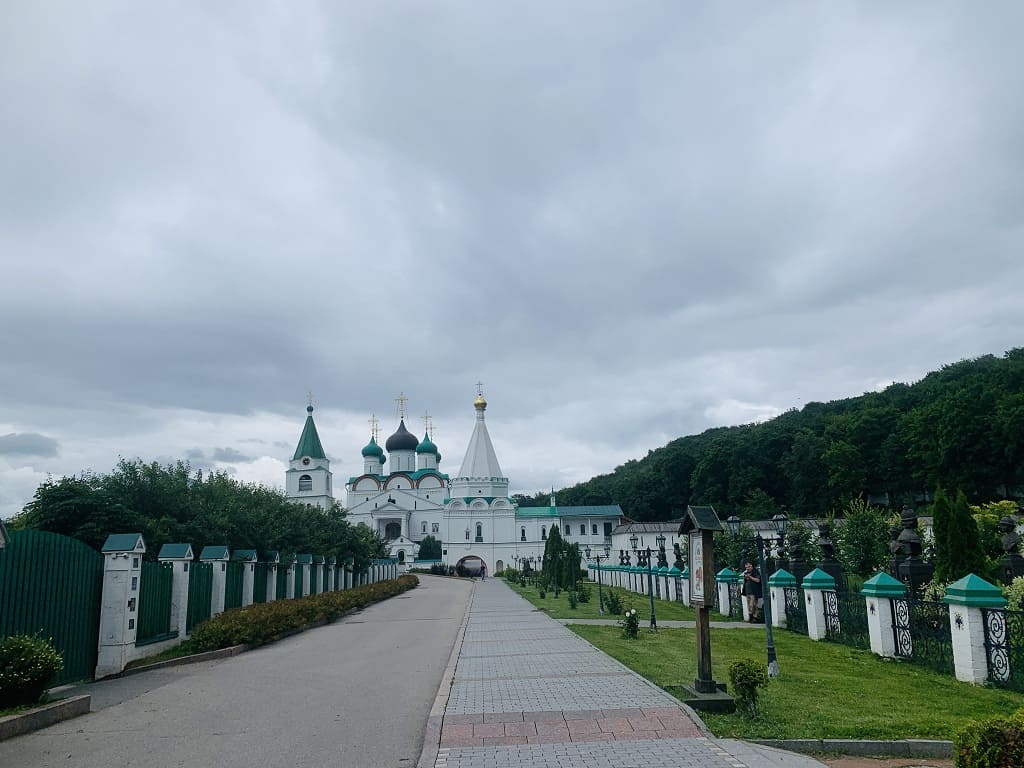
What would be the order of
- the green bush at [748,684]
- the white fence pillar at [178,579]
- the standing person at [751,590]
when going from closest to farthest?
1. the green bush at [748,684]
2. the white fence pillar at [178,579]
3. the standing person at [751,590]

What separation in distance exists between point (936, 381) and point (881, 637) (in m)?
63.9

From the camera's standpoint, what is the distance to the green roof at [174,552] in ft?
47.8

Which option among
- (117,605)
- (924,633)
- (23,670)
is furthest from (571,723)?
(117,605)

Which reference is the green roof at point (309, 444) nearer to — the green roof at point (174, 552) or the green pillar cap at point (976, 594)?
the green roof at point (174, 552)

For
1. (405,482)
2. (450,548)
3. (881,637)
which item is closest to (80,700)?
(881,637)

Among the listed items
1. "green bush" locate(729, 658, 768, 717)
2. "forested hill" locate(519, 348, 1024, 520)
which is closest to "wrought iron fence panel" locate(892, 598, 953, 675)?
"green bush" locate(729, 658, 768, 717)

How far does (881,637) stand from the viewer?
1189 cm

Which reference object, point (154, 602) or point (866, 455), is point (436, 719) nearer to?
point (154, 602)

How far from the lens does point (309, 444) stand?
7100cm

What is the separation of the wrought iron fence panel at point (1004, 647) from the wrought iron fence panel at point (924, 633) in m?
0.95

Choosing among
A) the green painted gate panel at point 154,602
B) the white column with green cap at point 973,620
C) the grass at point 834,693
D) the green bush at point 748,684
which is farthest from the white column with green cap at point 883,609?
the green painted gate panel at point 154,602

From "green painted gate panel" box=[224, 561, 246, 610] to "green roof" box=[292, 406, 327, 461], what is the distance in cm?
5251

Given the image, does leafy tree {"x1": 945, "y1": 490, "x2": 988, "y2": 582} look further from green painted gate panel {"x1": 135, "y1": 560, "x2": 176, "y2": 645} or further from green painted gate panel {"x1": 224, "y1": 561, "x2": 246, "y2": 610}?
green painted gate panel {"x1": 224, "y1": 561, "x2": 246, "y2": 610}

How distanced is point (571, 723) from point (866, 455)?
6310 cm
